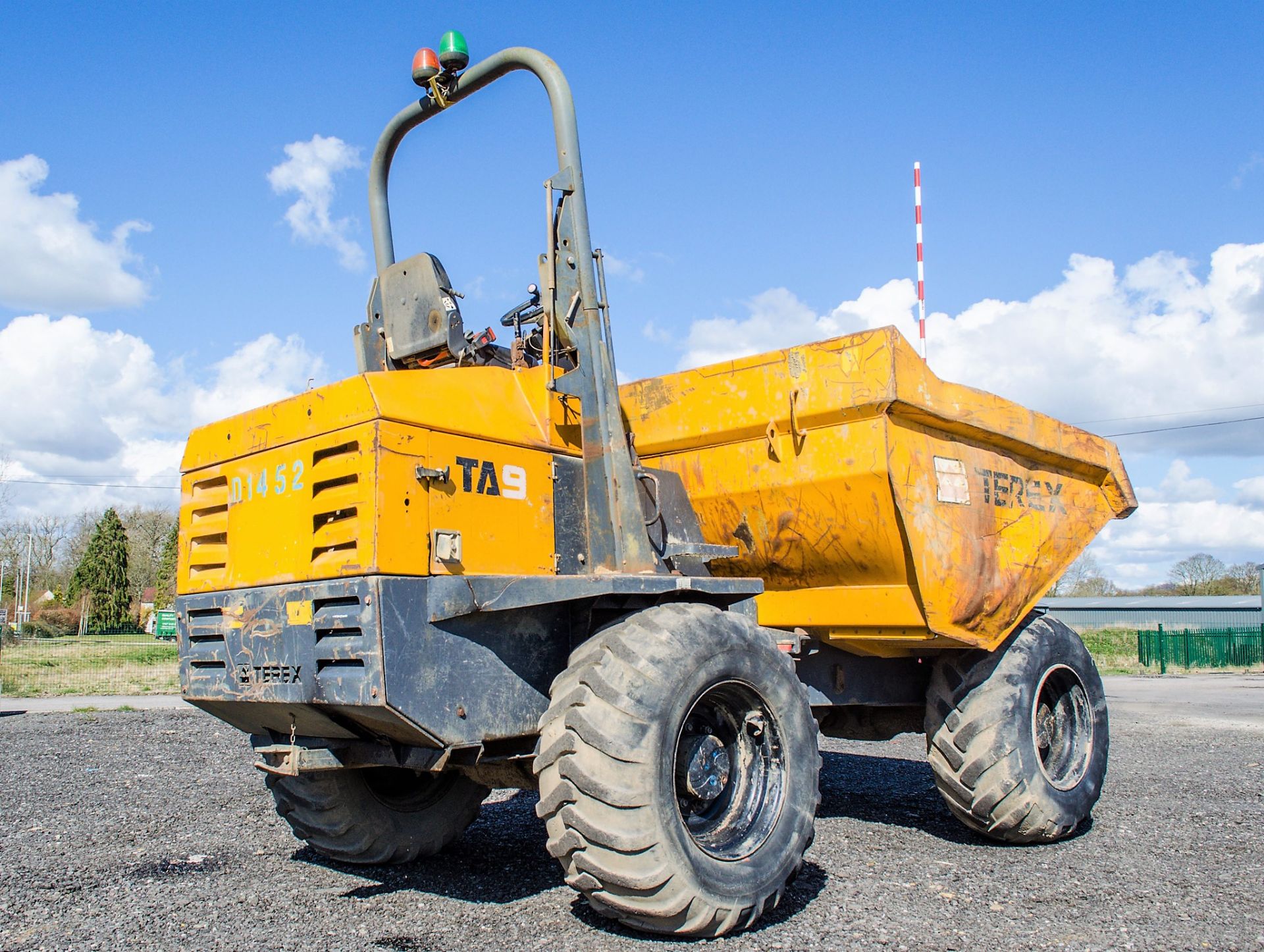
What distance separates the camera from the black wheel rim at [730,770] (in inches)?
180

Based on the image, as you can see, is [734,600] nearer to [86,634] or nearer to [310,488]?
[310,488]

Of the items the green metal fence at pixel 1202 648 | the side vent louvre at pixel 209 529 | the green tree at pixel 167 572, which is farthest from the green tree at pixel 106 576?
the side vent louvre at pixel 209 529

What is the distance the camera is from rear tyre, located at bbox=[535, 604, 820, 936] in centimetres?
395

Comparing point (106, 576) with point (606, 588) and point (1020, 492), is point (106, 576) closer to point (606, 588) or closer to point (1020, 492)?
point (1020, 492)

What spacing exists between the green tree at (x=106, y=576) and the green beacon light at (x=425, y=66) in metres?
54.8

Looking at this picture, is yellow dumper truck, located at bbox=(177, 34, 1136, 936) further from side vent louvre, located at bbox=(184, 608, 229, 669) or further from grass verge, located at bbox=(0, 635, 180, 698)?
grass verge, located at bbox=(0, 635, 180, 698)

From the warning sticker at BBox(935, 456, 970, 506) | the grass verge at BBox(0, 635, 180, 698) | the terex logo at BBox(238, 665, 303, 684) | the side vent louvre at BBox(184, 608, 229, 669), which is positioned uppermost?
the warning sticker at BBox(935, 456, 970, 506)

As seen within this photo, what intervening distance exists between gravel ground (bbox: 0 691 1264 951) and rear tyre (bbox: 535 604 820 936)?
0.84ft

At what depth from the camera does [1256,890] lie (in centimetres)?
503

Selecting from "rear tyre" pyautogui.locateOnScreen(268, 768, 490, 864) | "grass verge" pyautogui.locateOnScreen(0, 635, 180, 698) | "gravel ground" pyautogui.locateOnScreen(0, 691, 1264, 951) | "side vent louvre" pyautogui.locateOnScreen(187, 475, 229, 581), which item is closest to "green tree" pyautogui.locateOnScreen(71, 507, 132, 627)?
→ "grass verge" pyautogui.locateOnScreen(0, 635, 180, 698)

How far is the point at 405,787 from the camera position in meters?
5.56

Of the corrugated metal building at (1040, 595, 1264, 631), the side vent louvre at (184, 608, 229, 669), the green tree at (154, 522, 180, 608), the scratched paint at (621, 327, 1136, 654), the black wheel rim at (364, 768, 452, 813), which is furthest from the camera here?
the green tree at (154, 522, 180, 608)

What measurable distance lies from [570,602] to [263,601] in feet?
4.32

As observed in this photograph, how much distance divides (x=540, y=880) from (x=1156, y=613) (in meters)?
52.9
